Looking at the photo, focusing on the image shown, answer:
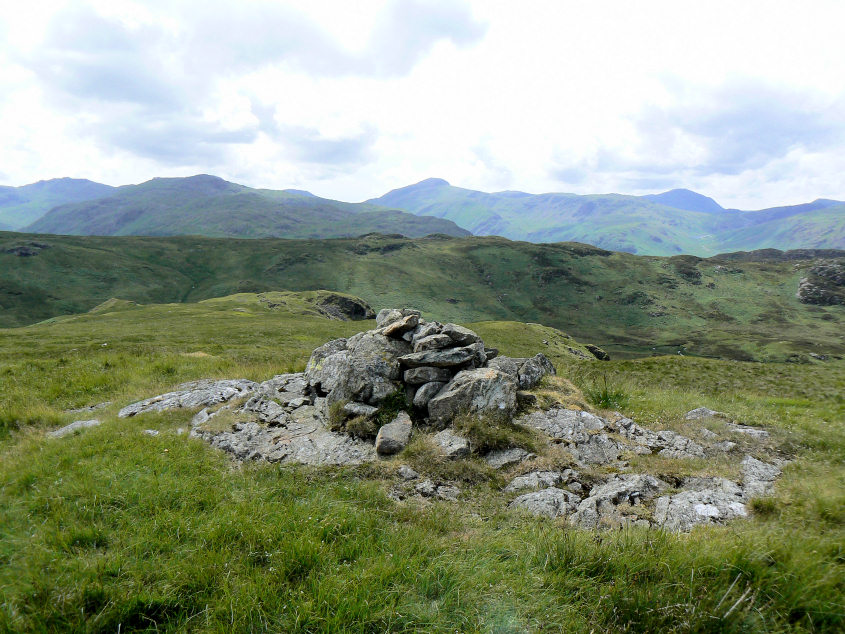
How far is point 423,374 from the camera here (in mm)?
13328

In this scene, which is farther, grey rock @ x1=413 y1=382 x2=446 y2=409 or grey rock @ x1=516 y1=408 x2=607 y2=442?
grey rock @ x1=413 y1=382 x2=446 y2=409

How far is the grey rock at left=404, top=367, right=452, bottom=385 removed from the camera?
1325 cm

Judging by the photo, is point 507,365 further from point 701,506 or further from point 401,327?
point 701,506

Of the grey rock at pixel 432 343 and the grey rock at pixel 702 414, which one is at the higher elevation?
the grey rock at pixel 432 343

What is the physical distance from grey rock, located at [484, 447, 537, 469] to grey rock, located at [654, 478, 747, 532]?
3.21 meters

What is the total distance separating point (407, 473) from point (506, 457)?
2911 mm

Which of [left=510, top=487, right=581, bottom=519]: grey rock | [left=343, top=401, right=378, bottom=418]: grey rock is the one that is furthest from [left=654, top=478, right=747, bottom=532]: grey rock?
[left=343, top=401, right=378, bottom=418]: grey rock

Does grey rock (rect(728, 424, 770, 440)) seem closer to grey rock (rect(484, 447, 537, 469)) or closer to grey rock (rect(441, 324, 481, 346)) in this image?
grey rock (rect(484, 447, 537, 469))

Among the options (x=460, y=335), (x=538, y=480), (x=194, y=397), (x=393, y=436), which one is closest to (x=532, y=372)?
(x=460, y=335)

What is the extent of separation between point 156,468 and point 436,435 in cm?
674

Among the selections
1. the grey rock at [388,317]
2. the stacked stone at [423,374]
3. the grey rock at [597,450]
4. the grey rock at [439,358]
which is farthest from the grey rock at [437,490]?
the grey rock at [388,317]

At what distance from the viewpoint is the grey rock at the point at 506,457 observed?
33.7 feet

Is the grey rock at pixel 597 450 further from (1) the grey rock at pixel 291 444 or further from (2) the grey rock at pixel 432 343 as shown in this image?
(1) the grey rock at pixel 291 444

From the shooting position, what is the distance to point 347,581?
4258mm
